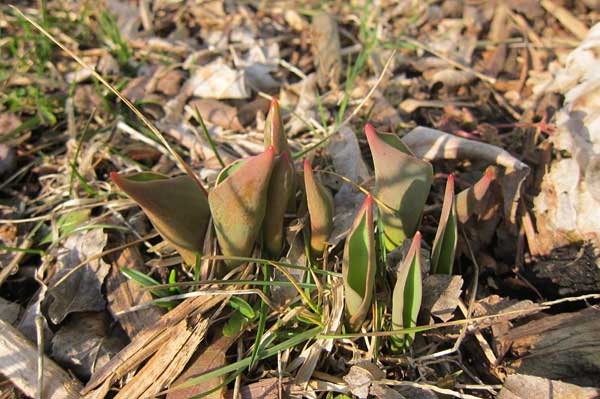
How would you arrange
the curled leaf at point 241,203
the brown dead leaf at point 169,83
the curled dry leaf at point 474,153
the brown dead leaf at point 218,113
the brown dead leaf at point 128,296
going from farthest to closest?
the brown dead leaf at point 169,83, the brown dead leaf at point 218,113, the curled dry leaf at point 474,153, the brown dead leaf at point 128,296, the curled leaf at point 241,203

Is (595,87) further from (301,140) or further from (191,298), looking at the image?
(191,298)

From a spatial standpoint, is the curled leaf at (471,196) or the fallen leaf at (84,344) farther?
the fallen leaf at (84,344)

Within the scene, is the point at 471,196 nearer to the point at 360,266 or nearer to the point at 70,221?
the point at 360,266

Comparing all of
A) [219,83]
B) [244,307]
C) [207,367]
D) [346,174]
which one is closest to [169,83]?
[219,83]

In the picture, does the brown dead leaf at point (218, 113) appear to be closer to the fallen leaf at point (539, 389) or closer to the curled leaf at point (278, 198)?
the curled leaf at point (278, 198)

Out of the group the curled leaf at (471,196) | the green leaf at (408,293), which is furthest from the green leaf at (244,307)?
the curled leaf at (471,196)

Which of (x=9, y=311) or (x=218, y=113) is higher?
(x=218, y=113)
